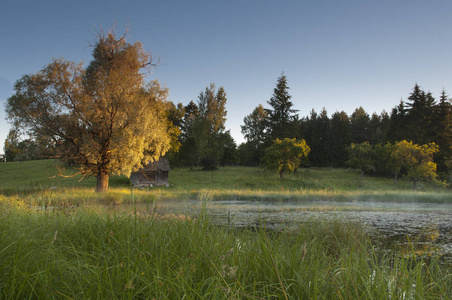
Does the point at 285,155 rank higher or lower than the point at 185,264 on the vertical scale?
higher

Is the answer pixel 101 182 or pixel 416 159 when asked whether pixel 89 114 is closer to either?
pixel 101 182

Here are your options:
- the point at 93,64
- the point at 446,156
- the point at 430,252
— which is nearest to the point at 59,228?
the point at 430,252

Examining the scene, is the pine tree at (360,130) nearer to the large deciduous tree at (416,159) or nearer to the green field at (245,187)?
the green field at (245,187)

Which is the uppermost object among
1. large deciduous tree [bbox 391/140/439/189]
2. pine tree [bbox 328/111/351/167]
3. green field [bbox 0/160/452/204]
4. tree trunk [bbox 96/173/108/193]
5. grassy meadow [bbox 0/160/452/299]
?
pine tree [bbox 328/111/351/167]

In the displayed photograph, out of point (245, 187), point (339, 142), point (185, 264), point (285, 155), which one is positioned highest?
point (339, 142)

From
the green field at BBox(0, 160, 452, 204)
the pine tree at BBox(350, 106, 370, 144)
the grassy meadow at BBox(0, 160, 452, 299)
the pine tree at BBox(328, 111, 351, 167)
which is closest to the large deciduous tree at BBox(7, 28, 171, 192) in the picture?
the green field at BBox(0, 160, 452, 204)

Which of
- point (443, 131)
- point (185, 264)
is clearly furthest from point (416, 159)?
point (185, 264)

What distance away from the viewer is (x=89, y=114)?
16438 millimetres

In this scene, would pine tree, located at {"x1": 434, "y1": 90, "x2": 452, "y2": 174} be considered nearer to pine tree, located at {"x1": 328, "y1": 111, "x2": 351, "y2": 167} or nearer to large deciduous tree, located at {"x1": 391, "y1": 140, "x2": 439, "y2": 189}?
large deciduous tree, located at {"x1": 391, "y1": 140, "x2": 439, "y2": 189}

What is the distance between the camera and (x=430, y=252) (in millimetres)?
5629

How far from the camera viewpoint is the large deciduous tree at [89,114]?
1688 centimetres

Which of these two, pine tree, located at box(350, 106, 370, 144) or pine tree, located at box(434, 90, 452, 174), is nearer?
pine tree, located at box(434, 90, 452, 174)

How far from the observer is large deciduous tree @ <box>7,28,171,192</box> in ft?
55.4

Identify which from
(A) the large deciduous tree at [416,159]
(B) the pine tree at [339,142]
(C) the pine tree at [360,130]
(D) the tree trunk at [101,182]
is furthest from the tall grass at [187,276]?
(C) the pine tree at [360,130]
